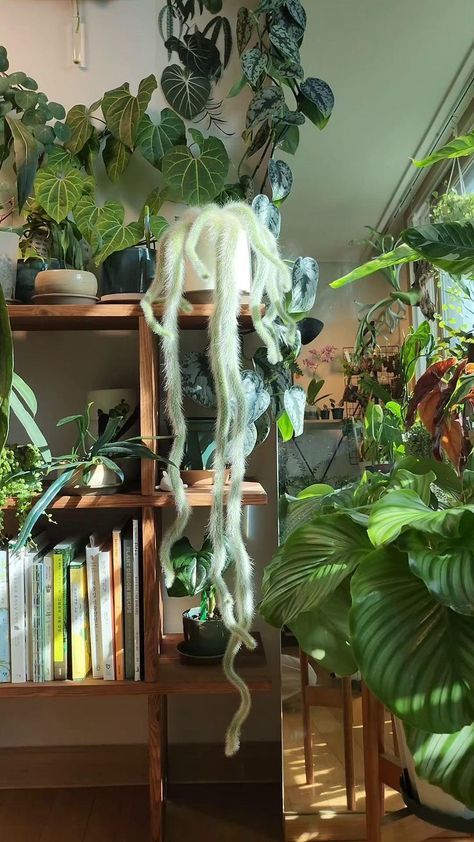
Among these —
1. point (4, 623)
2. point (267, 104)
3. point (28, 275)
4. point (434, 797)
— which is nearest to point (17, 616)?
point (4, 623)

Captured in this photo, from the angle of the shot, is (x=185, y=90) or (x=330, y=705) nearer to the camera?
(x=330, y=705)

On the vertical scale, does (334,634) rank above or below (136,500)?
below

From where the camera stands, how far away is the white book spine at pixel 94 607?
164 cm

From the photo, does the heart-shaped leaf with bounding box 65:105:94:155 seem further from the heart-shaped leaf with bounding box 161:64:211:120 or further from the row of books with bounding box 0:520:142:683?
the row of books with bounding box 0:520:142:683

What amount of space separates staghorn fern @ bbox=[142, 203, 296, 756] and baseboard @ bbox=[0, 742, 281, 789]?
68 cm

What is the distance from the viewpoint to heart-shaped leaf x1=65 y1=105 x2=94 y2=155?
184 centimetres

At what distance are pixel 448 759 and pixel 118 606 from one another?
93 cm

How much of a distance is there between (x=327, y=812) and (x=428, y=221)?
1483 mm

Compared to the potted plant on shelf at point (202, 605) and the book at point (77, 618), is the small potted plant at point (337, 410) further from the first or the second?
the book at point (77, 618)

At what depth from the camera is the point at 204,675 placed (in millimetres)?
1660

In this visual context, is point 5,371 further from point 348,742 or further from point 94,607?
point 348,742

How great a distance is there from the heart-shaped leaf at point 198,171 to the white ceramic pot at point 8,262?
0.42 metres

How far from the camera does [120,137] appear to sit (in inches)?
71.3

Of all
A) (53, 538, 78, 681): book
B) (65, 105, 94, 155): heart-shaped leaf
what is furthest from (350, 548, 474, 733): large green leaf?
(65, 105, 94, 155): heart-shaped leaf
